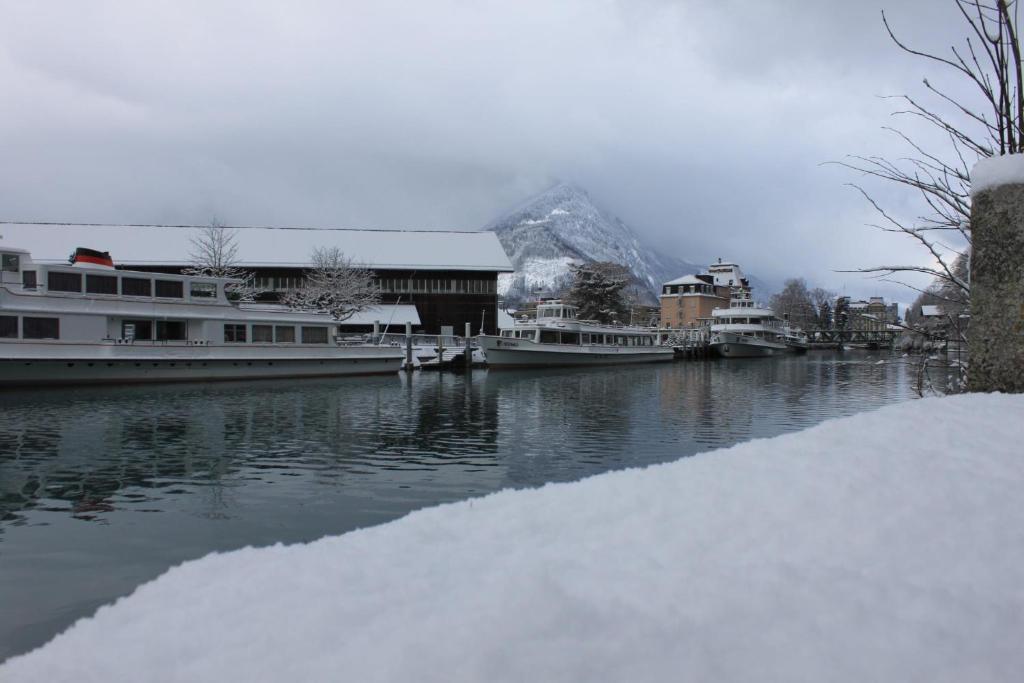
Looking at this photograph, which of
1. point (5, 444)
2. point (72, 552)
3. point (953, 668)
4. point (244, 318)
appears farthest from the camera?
point (244, 318)

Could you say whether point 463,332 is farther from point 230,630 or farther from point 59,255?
point 230,630

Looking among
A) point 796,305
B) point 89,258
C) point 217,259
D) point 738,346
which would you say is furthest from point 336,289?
point 796,305

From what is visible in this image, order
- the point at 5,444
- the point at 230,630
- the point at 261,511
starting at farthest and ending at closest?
1. the point at 5,444
2. the point at 261,511
3. the point at 230,630

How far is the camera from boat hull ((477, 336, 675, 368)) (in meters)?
47.6

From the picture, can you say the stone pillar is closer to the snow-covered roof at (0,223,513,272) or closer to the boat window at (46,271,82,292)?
the boat window at (46,271,82,292)

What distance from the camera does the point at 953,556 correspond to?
3.01 meters

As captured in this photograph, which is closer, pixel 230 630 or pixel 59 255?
pixel 230 630

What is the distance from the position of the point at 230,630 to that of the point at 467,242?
6530cm

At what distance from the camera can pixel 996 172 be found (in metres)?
5.64

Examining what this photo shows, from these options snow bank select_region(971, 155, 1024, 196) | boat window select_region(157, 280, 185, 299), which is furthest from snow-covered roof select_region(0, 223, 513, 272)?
snow bank select_region(971, 155, 1024, 196)

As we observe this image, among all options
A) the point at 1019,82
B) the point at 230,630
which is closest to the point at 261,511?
the point at 230,630

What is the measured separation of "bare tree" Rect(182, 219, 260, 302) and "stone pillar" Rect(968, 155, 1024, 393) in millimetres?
51718

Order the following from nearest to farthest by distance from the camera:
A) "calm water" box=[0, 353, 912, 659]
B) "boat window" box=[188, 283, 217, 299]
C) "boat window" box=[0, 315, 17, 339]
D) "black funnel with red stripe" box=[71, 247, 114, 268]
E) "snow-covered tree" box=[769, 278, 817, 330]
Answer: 1. "calm water" box=[0, 353, 912, 659]
2. "boat window" box=[0, 315, 17, 339]
3. "black funnel with red stripe" box=[71, 247, 114, 268]
4. "boat window" box=[188, 283, 217, 299]
5. "snow-covered tree" box=[769, 278, 817, 330]

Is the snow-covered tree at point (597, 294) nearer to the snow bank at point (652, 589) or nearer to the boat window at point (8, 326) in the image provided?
the boat window at point (8, 326)
